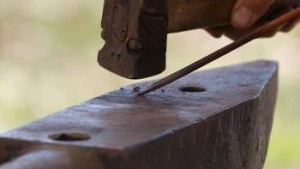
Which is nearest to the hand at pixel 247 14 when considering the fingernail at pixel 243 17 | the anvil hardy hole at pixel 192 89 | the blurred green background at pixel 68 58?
the fingernail at pixel 243 17

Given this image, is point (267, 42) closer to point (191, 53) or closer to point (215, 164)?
point (191, 53)

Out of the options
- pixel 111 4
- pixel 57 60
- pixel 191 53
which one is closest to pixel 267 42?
pixel 191 53

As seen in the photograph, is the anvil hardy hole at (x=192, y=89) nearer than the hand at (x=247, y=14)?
Yes

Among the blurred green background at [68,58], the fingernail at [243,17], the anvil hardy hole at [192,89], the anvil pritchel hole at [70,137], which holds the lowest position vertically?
the blurred green background at [68,58]

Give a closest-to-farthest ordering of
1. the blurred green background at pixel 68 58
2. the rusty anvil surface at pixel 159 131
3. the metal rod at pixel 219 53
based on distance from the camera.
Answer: the rusty anvil surface at pixel 159 131, the metal rod at pixel 219 53, the blurred green background at pixel 68 58

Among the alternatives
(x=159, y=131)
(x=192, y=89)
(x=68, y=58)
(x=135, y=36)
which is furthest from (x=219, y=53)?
(x=68, y=58)

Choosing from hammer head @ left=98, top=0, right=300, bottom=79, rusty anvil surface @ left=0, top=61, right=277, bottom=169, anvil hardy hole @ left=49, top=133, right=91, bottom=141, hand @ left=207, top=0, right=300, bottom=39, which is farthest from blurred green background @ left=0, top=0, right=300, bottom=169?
anvil hardy hole @ left=49, top=133, right=91, bottom=141

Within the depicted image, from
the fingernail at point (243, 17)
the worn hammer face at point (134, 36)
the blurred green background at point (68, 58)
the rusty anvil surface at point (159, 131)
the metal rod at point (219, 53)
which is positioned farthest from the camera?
the blurred green background at point (68, 58)

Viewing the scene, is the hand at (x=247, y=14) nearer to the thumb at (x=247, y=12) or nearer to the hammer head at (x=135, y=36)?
the thumb at (x=247, y=12)
